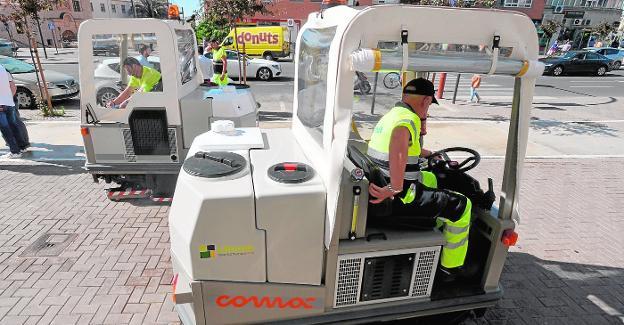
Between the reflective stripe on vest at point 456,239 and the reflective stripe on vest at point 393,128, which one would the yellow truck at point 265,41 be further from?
the reflective stripe on vest at point 456,239

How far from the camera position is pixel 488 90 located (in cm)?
1534

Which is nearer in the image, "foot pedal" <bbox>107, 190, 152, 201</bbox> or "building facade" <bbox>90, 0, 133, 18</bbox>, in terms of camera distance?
"foot pedal" <bbox>107, 190, 152, 201</bbox>

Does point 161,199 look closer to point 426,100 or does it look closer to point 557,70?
→ point 426,100

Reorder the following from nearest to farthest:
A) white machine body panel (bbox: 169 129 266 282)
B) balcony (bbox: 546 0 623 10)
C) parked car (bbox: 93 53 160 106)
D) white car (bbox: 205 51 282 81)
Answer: white machine body panel (bbox: 169 129 266 282)
parked car (bbox: 93 53 160 106)
white car (bbox: 205 51 282 81)
balcony (bbox: 546 0 623 10)

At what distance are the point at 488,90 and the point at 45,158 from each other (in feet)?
50.4

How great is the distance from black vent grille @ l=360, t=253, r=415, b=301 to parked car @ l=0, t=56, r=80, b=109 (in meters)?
11.2

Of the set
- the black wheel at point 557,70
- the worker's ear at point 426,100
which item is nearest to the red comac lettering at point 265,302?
the worker's ear at point 426,100

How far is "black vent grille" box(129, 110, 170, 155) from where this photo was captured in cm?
467

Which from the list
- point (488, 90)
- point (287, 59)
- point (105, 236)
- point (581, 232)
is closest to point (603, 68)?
point (488, 90)

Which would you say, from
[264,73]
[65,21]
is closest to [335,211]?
[264,73]

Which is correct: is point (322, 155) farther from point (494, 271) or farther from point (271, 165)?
point (494, 271)

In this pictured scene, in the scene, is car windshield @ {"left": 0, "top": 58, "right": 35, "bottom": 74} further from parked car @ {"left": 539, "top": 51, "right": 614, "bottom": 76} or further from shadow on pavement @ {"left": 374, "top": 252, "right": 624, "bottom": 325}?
parked car @ {"left": 539, "top": 51, "right": 614, "bottom": 76}

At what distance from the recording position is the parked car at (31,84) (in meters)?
10.2

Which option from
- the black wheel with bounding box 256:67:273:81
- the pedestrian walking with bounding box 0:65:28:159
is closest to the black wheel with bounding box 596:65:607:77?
the black wheel with bounding box 256:67:273:81
